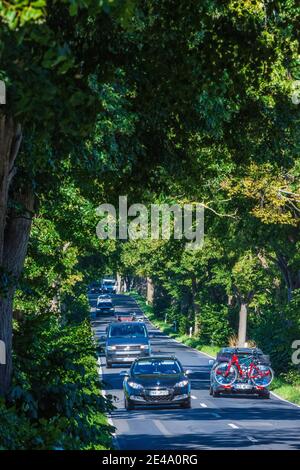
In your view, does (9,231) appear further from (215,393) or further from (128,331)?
(128,331)

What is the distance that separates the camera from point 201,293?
8094cm

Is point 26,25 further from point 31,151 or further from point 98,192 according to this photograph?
point 98,192

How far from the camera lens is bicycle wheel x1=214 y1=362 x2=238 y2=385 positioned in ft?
121

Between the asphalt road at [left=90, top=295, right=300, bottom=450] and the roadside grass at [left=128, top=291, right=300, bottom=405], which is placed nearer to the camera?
the asphalt road at [left=90, top=295, right=300, bottom=450]

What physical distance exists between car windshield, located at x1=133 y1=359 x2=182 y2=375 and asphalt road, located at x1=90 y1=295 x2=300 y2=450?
3.45 feet

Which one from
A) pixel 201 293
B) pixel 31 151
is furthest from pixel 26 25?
pixel 201 293

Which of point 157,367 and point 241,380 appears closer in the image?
point 157,367

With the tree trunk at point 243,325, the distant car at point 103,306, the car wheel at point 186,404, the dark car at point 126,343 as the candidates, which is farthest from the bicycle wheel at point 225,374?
the distant car at point 103,306

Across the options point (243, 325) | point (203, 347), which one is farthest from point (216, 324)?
point (243, 325)

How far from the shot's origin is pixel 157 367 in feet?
108

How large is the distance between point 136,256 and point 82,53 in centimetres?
8638

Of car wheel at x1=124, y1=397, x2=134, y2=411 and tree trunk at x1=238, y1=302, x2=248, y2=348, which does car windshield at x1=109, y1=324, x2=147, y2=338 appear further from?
car wheel at x1=124, y1=397, x2=134, y2=411

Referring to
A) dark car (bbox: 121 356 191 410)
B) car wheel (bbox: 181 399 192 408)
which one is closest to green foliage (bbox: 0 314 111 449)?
dark car (bbox: 121 356 191 410)

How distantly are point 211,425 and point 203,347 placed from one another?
47.5 metres
